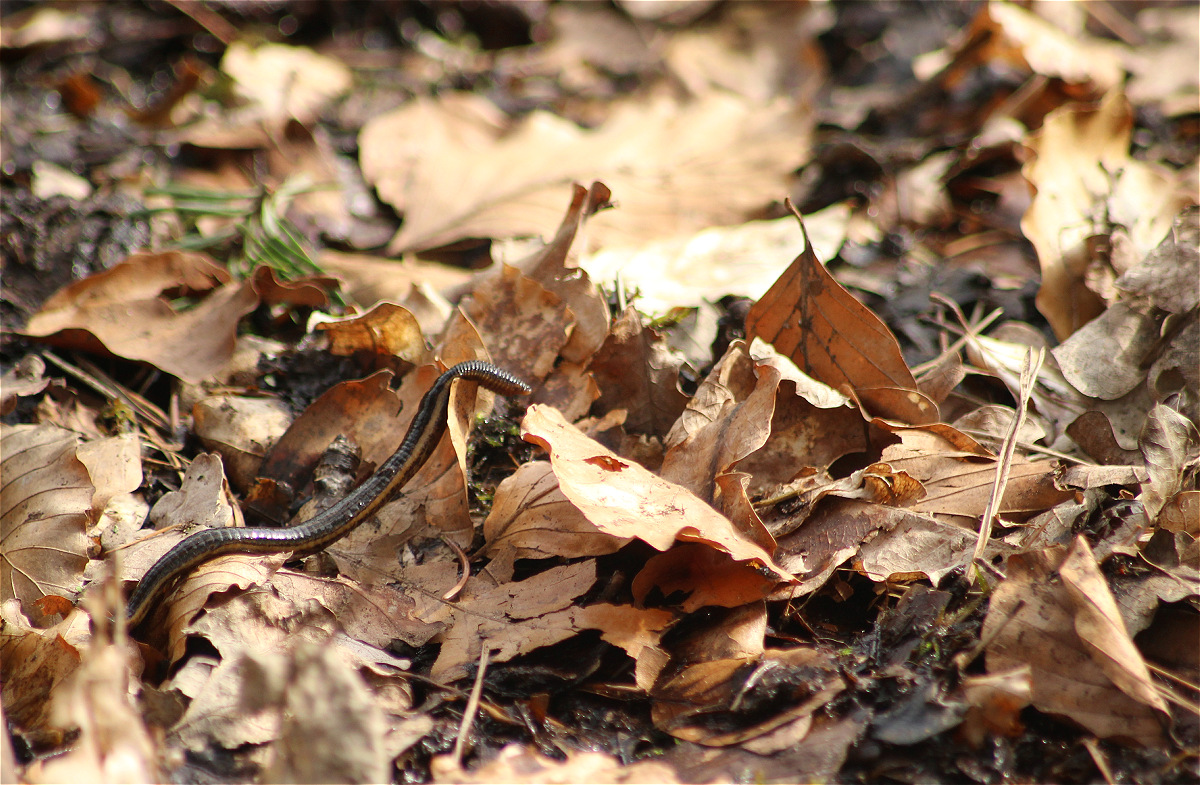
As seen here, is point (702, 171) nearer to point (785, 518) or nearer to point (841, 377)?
point (841, 377)

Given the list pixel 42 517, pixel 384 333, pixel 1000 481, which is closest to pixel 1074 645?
pixel 1000 481

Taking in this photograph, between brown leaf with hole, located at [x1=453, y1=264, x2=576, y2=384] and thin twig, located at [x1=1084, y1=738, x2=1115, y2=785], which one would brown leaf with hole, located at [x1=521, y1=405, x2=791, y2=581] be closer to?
brown leaf with hole, located at [x1=453, y1=264, x2=576, y2=384]

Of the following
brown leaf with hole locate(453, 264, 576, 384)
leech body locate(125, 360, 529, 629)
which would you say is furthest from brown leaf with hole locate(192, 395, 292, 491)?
brown leaf with hole locate(453, 264, 576, 384)

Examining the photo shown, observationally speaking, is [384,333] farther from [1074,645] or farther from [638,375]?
[1074,645]

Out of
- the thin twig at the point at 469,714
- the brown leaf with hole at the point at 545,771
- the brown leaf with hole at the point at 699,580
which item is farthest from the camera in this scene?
the brown leaf with hole at the point at 699,580

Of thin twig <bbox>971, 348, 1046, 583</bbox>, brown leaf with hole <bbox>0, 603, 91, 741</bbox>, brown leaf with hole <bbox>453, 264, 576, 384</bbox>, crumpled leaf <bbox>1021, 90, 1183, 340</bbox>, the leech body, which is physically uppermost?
crumpled leaf <bbox>1021, 90, 1183, 340</bbox>

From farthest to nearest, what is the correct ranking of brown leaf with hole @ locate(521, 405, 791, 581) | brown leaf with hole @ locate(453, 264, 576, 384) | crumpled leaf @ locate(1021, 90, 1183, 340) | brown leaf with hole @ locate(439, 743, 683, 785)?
1. crumpled leaf @ locate(1021, 90, 1183, 340)
2. brown leaf with hole @ locate(453, 264, 576, 384)
3. brown leaf with hole @ locate(521, 405, 791, 581)
4. brown leaf with hole @ locate(439, 743, 683, 785)

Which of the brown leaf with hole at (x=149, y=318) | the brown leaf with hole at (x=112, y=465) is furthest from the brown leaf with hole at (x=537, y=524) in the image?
the brown leaf with hole at (x=149, y=318)

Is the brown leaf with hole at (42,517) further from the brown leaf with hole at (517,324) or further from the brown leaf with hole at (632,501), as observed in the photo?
the brown leaf with hole at (632,501)
